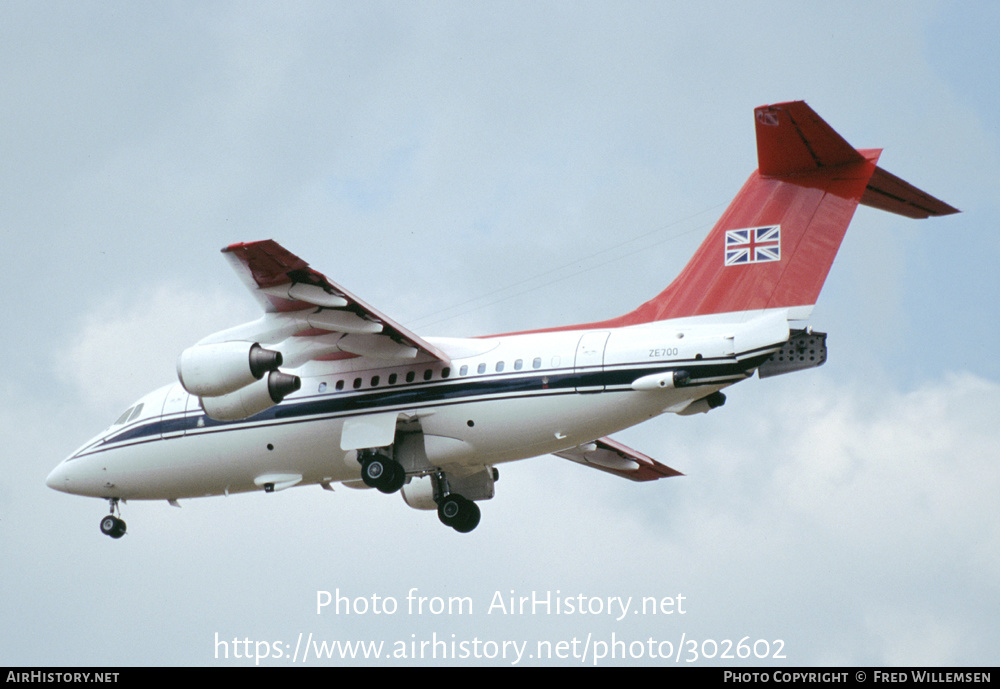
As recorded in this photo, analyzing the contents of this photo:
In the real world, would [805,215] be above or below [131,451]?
above

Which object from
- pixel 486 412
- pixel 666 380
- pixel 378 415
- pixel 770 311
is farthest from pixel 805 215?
pixel 378 415

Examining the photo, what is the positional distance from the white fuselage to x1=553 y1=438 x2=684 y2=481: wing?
4.36m

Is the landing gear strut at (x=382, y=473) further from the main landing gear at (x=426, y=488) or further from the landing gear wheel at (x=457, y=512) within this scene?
the landing gear wheel at (x=457, y=512)

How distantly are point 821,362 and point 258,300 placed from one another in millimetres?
7285

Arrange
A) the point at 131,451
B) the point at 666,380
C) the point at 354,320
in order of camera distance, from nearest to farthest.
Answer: the point at 666,380 < the point at 354,320 < the point at 131,451

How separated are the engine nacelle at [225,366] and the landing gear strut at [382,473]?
A: 83.1 inches

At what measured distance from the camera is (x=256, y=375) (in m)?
20.3

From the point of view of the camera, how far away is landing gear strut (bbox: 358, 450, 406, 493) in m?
21.4

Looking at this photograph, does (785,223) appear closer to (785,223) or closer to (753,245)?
(785,223)

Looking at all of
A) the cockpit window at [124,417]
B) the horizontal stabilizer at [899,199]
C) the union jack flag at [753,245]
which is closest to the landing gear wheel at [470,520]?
the cockpit window at [124,417]

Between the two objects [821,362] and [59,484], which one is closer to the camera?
[821,362]

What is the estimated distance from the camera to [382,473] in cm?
2141

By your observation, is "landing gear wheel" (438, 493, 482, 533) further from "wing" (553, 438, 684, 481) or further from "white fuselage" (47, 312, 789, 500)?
"wing" (553, 438, 684, 481)

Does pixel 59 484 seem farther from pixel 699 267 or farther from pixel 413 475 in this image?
pixel 699 267
